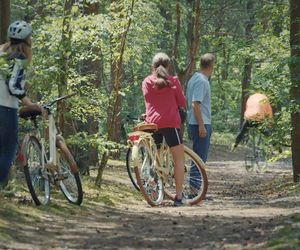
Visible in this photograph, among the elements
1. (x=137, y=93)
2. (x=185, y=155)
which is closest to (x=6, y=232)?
(x=185, y=155)

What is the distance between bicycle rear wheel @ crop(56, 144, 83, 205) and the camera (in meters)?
8.70

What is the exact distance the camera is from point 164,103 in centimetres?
981

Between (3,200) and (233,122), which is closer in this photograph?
(3,200)

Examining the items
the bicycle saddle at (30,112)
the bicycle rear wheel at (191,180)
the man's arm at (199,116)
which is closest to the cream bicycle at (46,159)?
the bicycle saddle at (30,112)

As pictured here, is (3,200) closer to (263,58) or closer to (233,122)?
(263,58)

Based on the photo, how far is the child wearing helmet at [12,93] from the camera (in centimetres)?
792

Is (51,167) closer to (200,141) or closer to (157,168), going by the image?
(157,168)

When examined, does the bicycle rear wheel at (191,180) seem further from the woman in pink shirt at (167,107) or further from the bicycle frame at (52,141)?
the bicycle frame at (52,141)

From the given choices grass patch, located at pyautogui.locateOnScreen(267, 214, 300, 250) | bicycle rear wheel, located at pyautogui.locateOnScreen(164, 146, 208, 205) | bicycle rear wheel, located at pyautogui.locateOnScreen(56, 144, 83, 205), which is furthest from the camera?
bicycle rear wheel, located at pyautogui.locateOnScreen(164, 146, 208, 205)

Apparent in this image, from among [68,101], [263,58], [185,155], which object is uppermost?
[263,58]

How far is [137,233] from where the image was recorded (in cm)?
705

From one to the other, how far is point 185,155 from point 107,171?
467 centimetres

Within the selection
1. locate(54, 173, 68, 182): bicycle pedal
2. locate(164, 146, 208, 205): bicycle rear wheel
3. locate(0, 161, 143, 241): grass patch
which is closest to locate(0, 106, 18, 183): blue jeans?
locate(0, 161, 143, 241): grass patch

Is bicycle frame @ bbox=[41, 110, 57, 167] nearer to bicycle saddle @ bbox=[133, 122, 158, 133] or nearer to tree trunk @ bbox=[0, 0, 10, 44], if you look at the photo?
tree trunk @ bbox=[0, 0, 10, 44]
